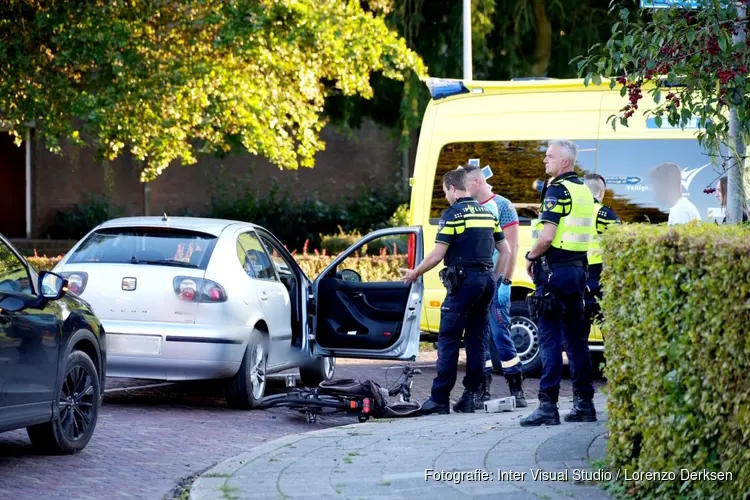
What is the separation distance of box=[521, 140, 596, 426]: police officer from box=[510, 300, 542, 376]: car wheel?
3852mm

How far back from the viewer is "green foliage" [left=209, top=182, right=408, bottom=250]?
1067 inches

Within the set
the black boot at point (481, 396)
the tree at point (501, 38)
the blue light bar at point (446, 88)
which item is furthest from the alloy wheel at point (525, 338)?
the tree at point (501, 38)

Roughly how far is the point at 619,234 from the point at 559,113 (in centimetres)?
595

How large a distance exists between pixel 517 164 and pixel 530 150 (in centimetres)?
20

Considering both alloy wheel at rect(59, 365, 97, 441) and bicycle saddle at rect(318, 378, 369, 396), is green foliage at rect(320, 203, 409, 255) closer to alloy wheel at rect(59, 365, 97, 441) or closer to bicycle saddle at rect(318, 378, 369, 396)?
bicycle saddle at rect(318, 378, 369, 396)

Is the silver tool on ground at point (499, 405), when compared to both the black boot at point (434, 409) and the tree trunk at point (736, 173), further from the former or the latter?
the tree trunk at point (736, 173)

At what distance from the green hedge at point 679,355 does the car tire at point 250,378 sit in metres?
4.02

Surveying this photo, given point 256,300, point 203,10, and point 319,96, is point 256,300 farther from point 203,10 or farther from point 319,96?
point 319,96

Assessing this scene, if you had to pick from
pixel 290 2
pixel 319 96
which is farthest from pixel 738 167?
pixel 319 96

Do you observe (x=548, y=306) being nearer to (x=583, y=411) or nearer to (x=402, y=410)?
(x=583, y=411)

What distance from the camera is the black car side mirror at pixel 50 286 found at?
7.25m

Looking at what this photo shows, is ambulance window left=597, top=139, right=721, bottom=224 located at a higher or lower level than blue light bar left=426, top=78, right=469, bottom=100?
lower

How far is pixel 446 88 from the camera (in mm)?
12508

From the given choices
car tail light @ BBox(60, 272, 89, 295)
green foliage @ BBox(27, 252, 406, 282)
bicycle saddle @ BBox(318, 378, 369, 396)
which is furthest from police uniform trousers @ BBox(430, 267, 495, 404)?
green foliage @ BBox(27, 252, 406, 282)
